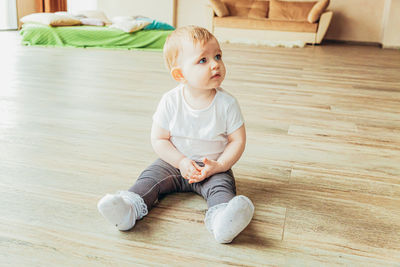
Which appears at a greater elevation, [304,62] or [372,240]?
[372,240]

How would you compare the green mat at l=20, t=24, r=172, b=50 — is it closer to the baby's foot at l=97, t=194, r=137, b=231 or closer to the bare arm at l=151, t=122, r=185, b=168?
the bare arm at l=151, t=122, r=185, b=168

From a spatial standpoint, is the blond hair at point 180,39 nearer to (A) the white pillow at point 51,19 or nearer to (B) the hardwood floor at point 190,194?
(B) the hardwood floor at point 190,194

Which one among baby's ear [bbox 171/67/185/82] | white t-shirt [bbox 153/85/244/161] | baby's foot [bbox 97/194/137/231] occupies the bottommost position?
baby's foot [bbox 97/194/137/231]

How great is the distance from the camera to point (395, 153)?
153cm

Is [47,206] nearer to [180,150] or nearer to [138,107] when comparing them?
[180,150]

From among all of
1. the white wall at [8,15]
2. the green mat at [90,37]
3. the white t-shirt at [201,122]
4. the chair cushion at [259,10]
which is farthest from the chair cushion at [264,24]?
the white t-shirt at [201,122]

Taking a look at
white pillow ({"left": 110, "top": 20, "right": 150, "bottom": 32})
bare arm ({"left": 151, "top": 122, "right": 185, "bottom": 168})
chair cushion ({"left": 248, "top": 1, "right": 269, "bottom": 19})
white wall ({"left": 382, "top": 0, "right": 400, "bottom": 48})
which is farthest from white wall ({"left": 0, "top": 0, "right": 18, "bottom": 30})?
bare arm ({"left": 151, "top": 122, "right": 185, "bottom": 168})

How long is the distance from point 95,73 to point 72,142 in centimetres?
159

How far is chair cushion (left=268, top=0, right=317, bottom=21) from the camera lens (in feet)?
22.3

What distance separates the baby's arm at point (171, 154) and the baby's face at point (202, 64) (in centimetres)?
18

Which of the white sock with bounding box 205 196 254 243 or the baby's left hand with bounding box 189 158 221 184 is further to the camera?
the baby's left hand with bounding box 189 158 221 184

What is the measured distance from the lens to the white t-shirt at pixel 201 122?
42.4 inches

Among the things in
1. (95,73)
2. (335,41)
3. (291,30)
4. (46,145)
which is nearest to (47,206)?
(46,145)

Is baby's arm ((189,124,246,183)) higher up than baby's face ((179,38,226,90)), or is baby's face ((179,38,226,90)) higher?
baby's face ((179,38,226,90))
